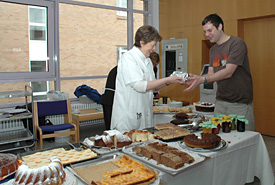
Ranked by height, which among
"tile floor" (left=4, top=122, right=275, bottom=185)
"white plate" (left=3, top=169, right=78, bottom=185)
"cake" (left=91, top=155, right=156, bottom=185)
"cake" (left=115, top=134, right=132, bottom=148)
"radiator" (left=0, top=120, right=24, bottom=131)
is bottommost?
"tile floor" (left=4, top=122, right=275, bottom=185)

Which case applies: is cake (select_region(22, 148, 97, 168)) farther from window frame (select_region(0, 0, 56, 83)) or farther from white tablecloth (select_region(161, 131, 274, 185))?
window frame (select_region(0, 0, 56, 83))

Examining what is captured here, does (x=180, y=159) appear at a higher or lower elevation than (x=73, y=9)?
lower

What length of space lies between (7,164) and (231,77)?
1882 millimetres

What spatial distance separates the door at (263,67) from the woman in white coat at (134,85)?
10.7ft

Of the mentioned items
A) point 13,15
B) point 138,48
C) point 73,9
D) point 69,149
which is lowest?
point 69,149

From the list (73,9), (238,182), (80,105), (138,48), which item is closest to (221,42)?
(138,48)

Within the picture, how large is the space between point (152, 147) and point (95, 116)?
3257 mm

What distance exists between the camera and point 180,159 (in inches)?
52.3

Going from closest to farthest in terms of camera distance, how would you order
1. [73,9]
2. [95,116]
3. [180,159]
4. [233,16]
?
[180,159]
[95,116]
[233,16]
[73,9]

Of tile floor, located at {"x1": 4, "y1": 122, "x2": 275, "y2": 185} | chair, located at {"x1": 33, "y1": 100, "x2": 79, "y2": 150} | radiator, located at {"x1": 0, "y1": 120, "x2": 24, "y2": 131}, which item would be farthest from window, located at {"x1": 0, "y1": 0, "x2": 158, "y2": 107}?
A: chair, located at {"x1": 33, "y1": 100, "x2": 79, "y2": 150}

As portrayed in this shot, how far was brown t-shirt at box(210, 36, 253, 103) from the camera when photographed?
2.23m

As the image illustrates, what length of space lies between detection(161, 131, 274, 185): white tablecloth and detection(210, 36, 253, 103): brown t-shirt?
0.38 metres

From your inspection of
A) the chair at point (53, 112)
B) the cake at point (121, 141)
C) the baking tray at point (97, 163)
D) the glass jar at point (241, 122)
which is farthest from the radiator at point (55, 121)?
the glass jar at point (241, 122)

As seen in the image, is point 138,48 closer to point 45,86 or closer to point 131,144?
point 131,144
